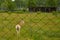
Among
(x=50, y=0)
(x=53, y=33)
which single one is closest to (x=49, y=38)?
(x=53, y=33)

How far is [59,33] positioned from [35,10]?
11.8 feet

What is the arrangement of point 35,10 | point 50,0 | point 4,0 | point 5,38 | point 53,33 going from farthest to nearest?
point 50,0, point 53,33, point 5,38, point 4,0, point 35,10

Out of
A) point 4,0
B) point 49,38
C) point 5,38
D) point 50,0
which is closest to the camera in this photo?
point 4,0

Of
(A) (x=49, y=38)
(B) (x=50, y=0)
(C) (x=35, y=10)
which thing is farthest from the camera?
(B) (x=50, y=0)

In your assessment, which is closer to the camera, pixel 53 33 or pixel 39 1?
pixel 39 1

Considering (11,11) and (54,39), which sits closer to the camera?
(11,11)

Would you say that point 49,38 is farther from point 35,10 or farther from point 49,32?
point 35,10

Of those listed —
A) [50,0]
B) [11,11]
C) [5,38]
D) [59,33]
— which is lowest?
[50,0]

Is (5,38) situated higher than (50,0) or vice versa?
(5,38)

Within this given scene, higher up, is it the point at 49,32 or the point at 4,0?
the point at 4,0

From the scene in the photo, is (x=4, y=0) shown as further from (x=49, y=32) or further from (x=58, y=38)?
(x=49, y=32)

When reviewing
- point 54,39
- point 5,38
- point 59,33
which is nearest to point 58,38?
point 54,39

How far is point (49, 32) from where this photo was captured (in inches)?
180

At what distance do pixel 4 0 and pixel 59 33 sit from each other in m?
3.53
